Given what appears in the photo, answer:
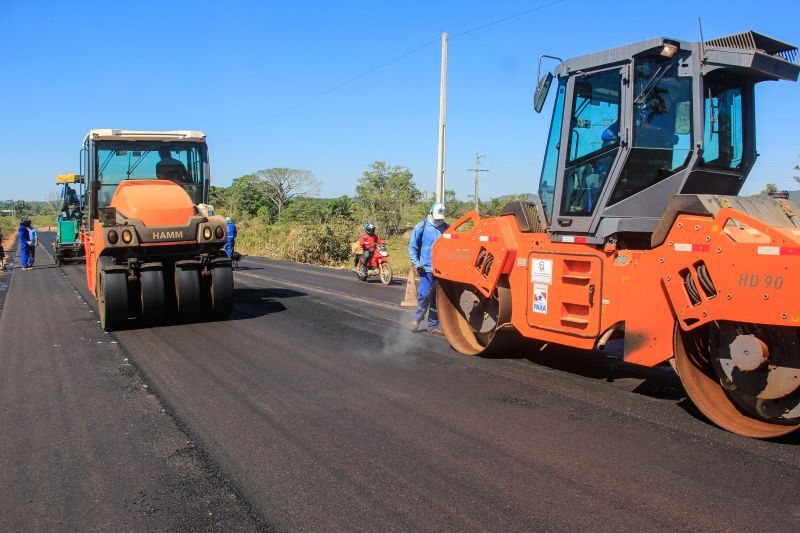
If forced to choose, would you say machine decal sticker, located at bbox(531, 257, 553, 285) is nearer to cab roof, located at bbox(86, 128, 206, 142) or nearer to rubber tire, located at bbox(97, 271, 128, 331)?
rubber tire, located at bbox(97, 271, 128, 331)

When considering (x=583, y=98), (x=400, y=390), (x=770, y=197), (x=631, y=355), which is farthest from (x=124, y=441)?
(x=770, y=197)

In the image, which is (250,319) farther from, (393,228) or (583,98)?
(393,228)

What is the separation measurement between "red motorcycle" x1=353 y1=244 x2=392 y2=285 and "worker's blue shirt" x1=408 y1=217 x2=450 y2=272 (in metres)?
7.16

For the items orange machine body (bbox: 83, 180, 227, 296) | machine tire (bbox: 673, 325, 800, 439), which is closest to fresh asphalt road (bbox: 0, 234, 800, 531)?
machine tire (bbox: 673, 325, 800, 439)

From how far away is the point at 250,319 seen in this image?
34.6 feet

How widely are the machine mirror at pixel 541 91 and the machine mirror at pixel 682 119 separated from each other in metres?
1.42

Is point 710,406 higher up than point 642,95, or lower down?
lower down

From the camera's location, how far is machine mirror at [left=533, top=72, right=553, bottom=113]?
→ 6.61 meters

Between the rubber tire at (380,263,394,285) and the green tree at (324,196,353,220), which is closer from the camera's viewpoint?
the rubber tire at (380,263,394,285)

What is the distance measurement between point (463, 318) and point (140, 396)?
386cm

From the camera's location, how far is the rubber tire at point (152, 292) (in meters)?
9.54

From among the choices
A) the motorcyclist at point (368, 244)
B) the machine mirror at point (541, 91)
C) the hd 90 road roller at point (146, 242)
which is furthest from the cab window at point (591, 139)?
the motorcyclist at point (368, 244)

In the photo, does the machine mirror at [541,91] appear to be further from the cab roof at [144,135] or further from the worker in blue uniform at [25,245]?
the worker in blue uniform at [25,245]

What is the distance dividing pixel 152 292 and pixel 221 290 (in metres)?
1.03
